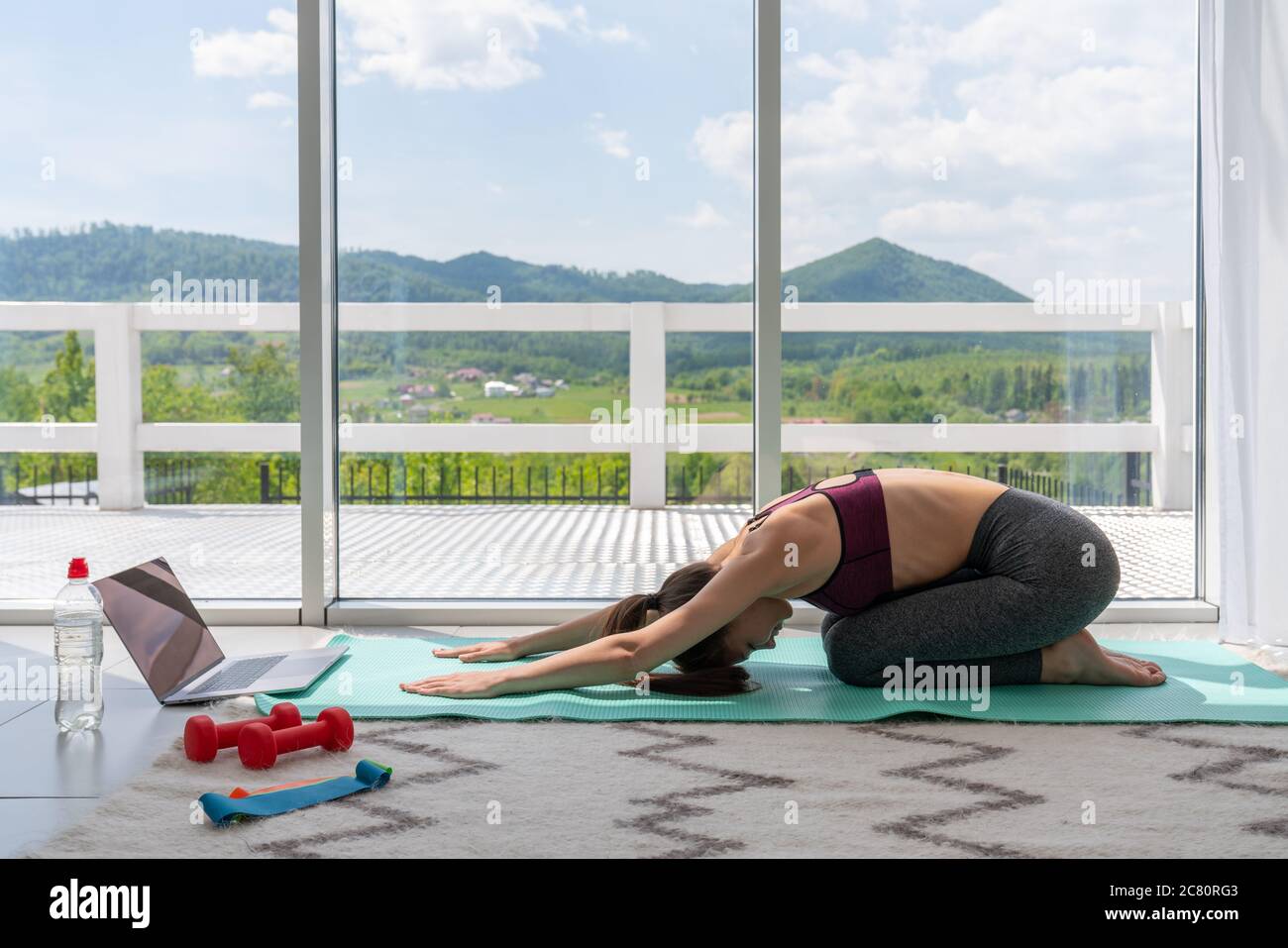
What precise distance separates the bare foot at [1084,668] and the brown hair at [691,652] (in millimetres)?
→ 653

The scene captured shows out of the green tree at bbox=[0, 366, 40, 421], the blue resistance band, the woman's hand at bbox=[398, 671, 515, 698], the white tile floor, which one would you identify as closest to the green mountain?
the green tree at bbox=[0, 366, 40, 421]

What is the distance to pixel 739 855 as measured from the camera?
5.29 ft

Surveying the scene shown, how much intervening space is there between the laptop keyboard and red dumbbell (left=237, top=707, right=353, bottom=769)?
1.77 feet

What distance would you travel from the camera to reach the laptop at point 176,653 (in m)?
2.52

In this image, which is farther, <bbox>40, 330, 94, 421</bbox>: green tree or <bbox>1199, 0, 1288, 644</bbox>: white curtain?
<bbox>40, 330, 94, 421</bbox>: green tree

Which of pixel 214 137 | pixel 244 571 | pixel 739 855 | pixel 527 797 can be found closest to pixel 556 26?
pixel 214 137

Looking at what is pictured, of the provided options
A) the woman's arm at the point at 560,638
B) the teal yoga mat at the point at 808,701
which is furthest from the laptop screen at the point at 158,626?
the woman's arm at the point at 560,638

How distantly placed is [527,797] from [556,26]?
245 cm

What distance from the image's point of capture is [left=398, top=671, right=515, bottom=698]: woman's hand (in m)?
2.52

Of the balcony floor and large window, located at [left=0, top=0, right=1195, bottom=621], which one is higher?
large window, located at [left=0, top=0, right=1195, bottom=621]

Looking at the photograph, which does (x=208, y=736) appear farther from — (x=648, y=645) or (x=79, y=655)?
(x=648, y=645)

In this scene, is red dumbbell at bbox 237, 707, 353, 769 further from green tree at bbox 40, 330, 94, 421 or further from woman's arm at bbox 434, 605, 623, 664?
green tree at bbox 40, 330, 94, 421

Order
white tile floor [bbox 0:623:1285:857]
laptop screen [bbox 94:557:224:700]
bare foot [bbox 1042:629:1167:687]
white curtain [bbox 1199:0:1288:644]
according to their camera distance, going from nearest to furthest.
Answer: white tile floor [bbox 0:623:1285:857] < laptop screen [bbox 94:557:224:700] < bare foot [bbox 1042:629:1167:687] < white curtain [bbox 1199:0:1288:644]

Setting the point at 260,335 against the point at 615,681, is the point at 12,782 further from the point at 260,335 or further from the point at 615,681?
the point at 260,335
